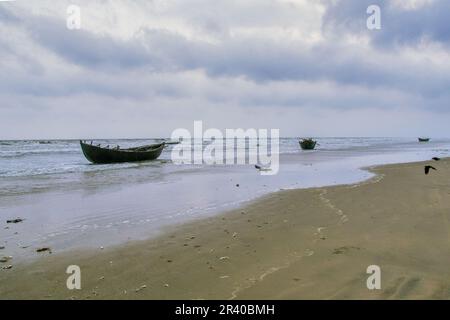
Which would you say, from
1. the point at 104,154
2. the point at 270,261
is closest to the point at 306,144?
the point at 104,154

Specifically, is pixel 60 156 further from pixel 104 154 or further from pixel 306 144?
pixel 306 144

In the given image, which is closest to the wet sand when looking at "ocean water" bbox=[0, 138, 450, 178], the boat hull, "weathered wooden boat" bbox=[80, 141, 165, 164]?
"ocean water" bbox=[0, 138, 450, 178]

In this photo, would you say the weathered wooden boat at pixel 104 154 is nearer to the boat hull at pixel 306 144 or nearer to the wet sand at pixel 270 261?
the wet sand at pixel 270 261

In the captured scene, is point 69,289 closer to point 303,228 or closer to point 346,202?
point 303,228

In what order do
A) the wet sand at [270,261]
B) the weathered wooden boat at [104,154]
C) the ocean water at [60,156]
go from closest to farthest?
1. the wet sand at [270,261]
2. the ocean water at [60,156]
3. the weathered wooden boat at [104,154]

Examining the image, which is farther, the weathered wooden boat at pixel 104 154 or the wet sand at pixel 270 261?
the weathered wooden boat at pixel 104 154

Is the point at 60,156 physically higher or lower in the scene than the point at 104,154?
lower

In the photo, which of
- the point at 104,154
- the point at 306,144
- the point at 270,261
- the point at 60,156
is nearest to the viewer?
the point at 270,261

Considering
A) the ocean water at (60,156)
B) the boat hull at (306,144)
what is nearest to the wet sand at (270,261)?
the ocean water at (60,156)

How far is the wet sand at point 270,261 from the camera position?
13.9 feet

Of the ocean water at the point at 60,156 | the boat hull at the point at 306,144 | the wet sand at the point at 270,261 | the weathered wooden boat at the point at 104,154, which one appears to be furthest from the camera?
the boat hull at the point at 306,144

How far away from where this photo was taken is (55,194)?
503 inches

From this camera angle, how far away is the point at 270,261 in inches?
207
